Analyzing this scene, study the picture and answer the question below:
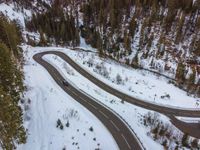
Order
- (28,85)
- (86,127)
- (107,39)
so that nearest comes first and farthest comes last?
(86,127) → (28,85) → (107,39)

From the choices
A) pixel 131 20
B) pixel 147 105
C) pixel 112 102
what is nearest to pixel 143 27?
pixel 131 20

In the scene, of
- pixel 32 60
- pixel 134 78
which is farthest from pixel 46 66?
pixel 134 78

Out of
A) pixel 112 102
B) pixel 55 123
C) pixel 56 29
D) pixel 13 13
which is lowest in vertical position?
pixel 112 102

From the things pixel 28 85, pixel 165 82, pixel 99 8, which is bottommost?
pixel 165 82

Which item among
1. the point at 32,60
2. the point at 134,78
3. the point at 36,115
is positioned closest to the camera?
the point at 36,115

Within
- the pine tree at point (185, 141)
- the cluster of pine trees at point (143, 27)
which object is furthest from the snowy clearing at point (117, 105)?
the cluster of pine trees at point (143, 27)

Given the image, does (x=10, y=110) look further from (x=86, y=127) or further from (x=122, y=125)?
(x=122, y=125)

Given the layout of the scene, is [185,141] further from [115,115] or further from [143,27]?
[143,27]
